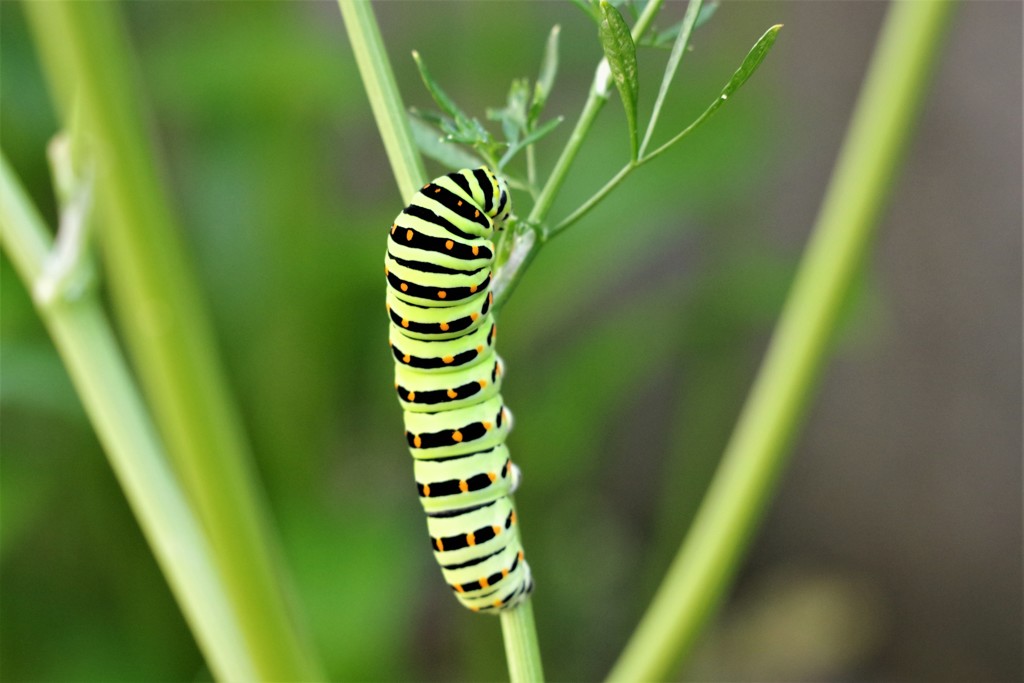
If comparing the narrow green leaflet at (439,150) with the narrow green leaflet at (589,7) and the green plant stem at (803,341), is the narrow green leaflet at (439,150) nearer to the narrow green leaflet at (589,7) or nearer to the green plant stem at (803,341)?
the narrow green leaflet at (589,7)

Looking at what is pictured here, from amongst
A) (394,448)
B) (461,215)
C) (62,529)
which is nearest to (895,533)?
(394,448)

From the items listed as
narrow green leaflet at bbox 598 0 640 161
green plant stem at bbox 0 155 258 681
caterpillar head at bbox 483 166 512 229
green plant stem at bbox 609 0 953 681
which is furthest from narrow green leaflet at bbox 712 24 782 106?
green plant stem at bbox 0 155 258 681

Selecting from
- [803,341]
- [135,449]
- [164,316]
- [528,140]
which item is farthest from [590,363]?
[528,140]

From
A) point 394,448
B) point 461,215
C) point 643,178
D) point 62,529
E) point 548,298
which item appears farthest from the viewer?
point 394,448

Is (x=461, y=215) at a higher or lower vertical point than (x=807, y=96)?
higher

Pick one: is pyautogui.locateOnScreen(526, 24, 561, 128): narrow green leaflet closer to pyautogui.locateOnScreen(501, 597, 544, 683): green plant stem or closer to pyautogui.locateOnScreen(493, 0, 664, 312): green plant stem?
pyautogui.locateOnScreen(493, 0, 664, 312): green plant stem

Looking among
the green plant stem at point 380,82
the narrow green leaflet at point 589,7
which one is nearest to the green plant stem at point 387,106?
the green plant stem at point 380,82

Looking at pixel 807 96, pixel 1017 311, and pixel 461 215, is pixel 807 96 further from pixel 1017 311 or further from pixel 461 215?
pixel 461 215
